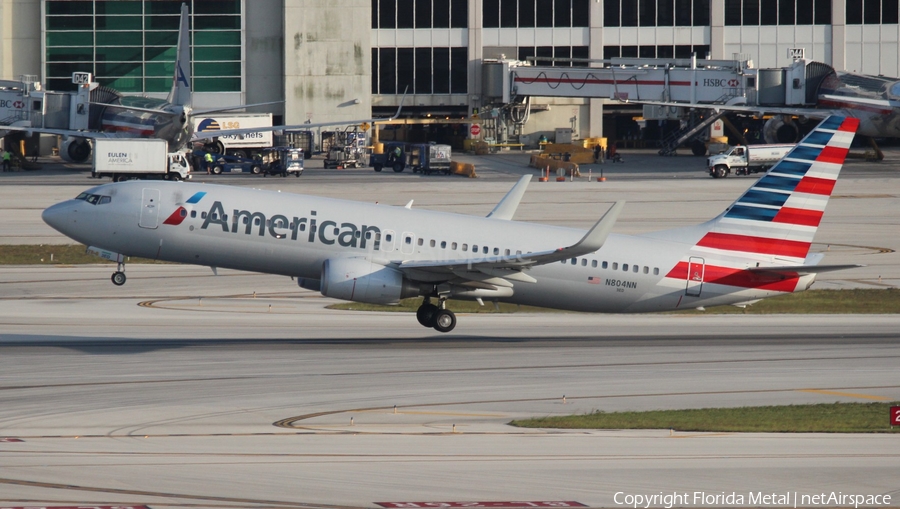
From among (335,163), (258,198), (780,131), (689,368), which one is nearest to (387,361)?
(258,198)

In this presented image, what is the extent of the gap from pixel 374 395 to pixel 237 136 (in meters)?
92.2

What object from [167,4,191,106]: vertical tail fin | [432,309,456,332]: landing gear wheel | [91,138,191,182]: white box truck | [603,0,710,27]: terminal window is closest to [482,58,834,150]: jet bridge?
[603,0,710,27]: terminal window

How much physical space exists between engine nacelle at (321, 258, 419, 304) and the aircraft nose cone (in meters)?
9.47

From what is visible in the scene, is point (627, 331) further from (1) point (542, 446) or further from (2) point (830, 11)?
(2) point (830, 11)

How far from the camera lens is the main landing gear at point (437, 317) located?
3875 centimetres

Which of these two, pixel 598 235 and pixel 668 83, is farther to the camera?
pixel 668 83

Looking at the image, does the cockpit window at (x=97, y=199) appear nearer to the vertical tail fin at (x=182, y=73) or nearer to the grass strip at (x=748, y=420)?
the grass strip at (x=748, y=420)

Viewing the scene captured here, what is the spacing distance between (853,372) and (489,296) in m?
12.9

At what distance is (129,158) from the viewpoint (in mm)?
92062

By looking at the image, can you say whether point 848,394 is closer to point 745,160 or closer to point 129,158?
point 129,158

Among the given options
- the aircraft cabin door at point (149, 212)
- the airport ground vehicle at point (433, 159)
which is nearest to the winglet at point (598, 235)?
the aircraft cabin door at point (149, 212)

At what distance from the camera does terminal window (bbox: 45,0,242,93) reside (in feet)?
417
